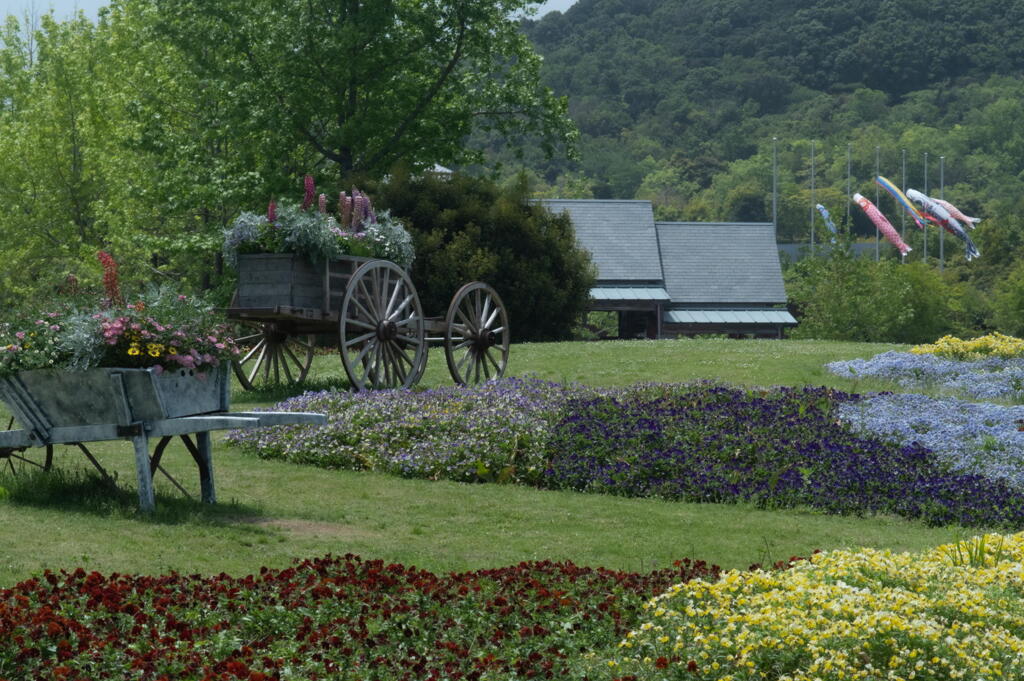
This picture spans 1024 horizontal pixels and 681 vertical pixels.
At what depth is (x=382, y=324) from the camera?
14.4 meters

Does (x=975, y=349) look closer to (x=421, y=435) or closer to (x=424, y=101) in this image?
(x=421, y=435)

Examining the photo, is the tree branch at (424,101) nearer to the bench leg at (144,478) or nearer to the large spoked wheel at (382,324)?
the large spoked wheel at (382,324)

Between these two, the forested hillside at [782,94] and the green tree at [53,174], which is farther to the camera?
the forested hillside at [782,94]

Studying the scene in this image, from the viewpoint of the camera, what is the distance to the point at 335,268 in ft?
45.9

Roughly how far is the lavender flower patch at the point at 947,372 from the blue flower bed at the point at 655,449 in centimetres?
369

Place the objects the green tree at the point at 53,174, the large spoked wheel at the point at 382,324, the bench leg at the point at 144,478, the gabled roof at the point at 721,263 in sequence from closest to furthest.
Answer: the bench leg at the point at 144,478
the large spoked wheel at the point at 382,324
the green tree at the point at 53,174
the gabled roof at the point at 721,263

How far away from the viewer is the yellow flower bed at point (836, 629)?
5012mm

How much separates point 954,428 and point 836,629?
25.5 feet

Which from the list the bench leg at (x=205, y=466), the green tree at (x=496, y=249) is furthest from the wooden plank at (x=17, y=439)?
the green tree at (x=496, y=249)

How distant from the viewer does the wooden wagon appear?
13.5m

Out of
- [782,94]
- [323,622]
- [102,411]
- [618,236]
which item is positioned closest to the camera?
[323,622]

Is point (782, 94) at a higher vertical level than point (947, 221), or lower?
higher

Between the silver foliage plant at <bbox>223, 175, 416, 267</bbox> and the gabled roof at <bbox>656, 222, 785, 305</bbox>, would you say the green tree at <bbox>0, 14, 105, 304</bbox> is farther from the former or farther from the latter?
the gabled roof at <bbox>656, 222, 785, 305</bbox>

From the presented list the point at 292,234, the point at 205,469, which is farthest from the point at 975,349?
the point at 205,469
